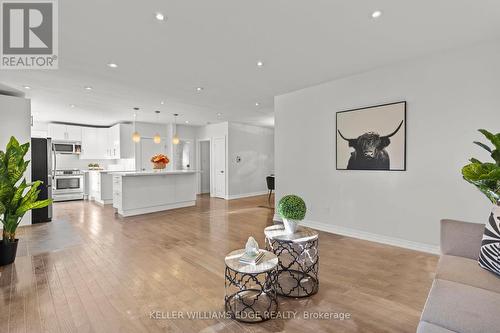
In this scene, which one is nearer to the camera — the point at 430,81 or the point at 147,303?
the point at 147,303

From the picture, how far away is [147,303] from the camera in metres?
2.20

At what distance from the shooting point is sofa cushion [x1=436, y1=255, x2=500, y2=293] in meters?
1.57

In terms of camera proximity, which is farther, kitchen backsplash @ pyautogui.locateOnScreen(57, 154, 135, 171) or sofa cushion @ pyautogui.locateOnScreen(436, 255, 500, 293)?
kitchen backsplash @ pyautogui.locateOnScreen(57, 154, 135, 171)

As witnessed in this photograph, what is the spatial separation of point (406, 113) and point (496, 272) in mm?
2468

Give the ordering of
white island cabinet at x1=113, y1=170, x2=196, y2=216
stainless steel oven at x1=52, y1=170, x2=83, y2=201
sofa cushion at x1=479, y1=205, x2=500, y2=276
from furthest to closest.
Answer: stainless steel oven at x1=52, y1=170, x2=83, y2=201 < white island cabinet at x1=113, y1=170, x2=196, y2=216 < sofa cushion at x1=479, y1=205, x2=500, y2=276

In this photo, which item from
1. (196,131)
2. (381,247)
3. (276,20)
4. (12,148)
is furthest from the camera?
(196,131)

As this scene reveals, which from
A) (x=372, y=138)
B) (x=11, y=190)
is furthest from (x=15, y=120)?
(x=372, y=138)

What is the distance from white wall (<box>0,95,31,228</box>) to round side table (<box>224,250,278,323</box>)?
5.16m

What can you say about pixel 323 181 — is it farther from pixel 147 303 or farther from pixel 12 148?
pixel 12 148

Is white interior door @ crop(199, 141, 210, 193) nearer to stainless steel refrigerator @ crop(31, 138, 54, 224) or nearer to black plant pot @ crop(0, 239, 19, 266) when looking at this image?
Result: stainless steel refrigerator @ crop(31, 138, 54, 224)

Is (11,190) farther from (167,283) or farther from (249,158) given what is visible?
(249,158)

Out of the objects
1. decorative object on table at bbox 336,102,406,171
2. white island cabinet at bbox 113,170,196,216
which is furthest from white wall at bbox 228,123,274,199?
decorative object on table at bbox 336,102,406,171

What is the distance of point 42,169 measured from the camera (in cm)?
521

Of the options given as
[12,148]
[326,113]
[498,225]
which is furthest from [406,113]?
[12,148]
